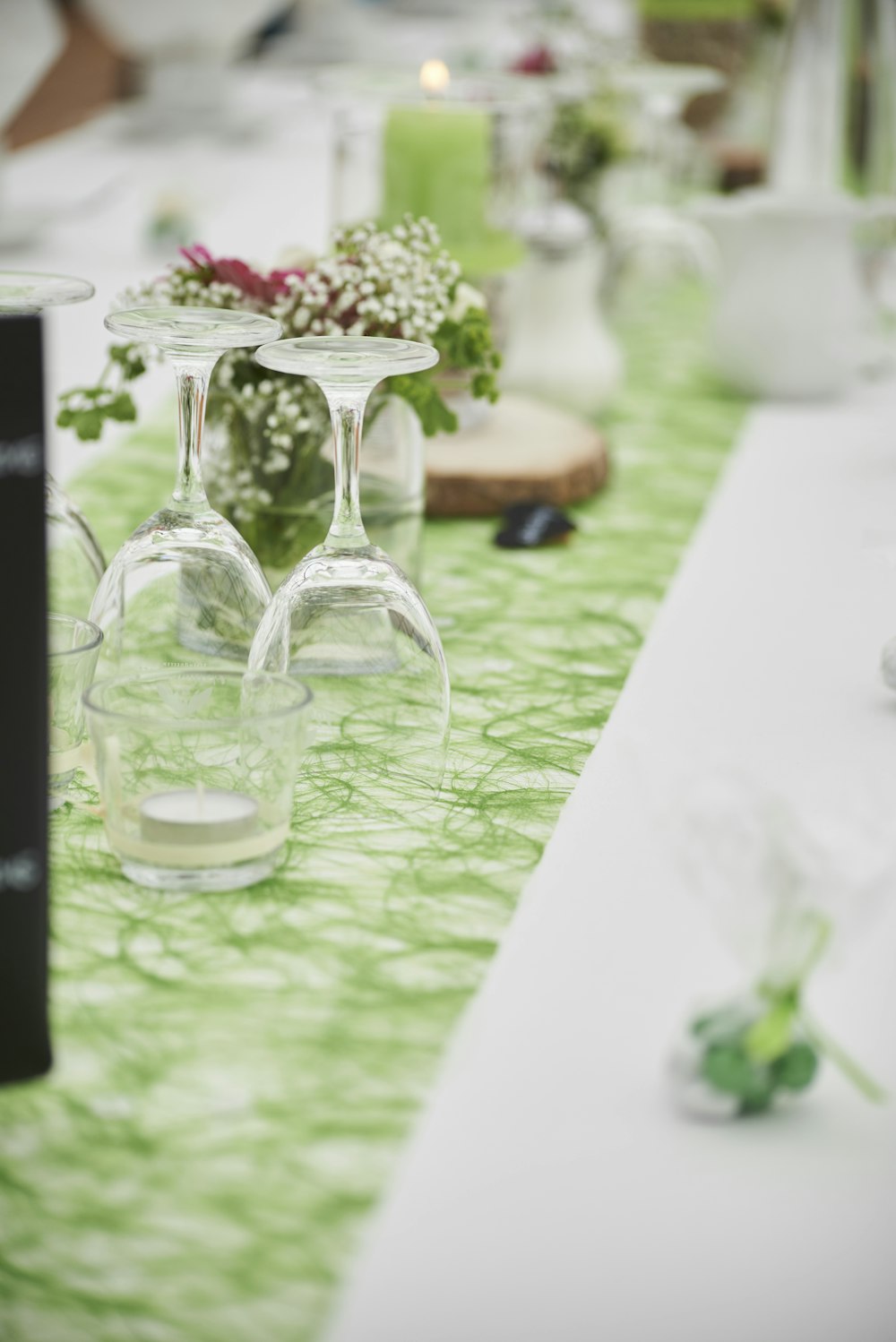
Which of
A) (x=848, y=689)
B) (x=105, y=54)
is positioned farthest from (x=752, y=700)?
(x=105, y=54)

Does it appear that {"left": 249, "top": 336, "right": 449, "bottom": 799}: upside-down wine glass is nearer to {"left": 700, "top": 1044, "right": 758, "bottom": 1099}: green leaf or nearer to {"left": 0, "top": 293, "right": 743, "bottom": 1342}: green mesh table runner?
{"left": 0, "top": 293, "right": 743, "bottom": 1342}: green mesh table runner

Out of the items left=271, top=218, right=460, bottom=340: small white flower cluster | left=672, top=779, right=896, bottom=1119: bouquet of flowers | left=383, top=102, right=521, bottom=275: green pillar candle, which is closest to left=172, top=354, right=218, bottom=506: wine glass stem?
left=271, top=218, right=460, bottom=340: small white flower cluster

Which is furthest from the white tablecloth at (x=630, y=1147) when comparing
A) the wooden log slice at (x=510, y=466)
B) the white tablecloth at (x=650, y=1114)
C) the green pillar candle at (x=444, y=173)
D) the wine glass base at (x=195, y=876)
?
the green pillar candle at (x=444, y=173)

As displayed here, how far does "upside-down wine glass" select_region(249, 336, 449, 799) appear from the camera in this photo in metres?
0.74

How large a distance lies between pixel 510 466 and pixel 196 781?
0.68m

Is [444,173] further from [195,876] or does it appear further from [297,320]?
[195,876]

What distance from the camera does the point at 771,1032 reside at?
573 millimetres

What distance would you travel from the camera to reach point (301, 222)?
8.01 ft

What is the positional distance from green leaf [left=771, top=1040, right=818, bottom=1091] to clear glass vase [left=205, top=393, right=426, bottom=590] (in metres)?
0.54

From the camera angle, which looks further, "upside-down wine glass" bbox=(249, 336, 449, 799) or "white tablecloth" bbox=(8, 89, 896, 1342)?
"upside-down wine glass" bbox=(249, 336, 449, 799)

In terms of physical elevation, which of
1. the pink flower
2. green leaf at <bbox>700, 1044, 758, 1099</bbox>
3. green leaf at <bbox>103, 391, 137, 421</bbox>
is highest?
the pink flower

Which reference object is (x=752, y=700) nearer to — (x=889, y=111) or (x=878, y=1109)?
(x=878, y=1109)

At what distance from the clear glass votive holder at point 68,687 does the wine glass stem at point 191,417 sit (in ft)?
0.25

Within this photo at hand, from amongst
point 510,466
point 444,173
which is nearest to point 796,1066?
point 510,466
